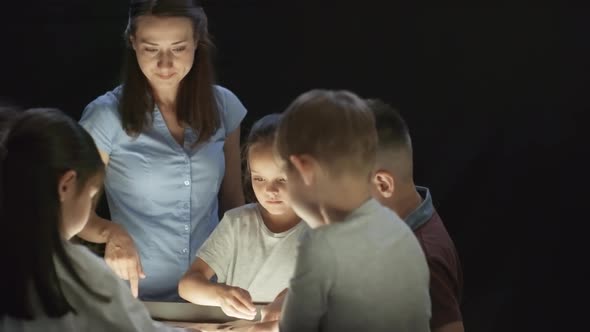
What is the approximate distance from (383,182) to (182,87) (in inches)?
40.4

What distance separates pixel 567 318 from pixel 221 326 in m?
1.89

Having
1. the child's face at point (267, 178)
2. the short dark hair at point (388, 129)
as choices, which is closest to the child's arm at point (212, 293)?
the child's face at point (267, 178)

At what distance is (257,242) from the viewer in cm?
266

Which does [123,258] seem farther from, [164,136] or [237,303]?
[164,136]

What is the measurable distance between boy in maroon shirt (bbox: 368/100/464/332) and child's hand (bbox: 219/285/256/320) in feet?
1.55

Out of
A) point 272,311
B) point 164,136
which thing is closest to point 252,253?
point 272,311

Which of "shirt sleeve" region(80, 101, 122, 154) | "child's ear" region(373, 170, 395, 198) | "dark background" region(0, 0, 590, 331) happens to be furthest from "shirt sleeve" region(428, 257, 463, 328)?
"dark background" region(0, 0, 590, 331)

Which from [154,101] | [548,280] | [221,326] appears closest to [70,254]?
[221,326]

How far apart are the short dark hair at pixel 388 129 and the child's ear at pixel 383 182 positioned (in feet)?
0.29

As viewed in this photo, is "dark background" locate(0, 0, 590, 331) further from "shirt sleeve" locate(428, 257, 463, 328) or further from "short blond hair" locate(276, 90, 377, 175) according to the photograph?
"short blond hair" locate(276, 90, 377, 175)

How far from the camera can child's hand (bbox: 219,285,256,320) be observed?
93.0 inches

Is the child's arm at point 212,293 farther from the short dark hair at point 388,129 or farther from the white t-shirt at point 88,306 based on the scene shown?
the short dark hair at point 388,129

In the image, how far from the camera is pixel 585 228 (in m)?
3.66

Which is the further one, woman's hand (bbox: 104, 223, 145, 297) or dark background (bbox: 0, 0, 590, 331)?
dark background (bbox: 0, 0, 590, 331)
